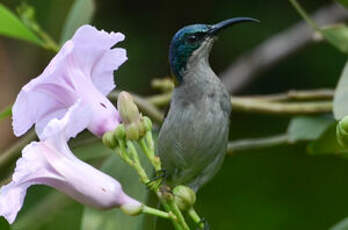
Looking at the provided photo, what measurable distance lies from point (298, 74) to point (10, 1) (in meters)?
1.42

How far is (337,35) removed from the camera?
2221 millimetres

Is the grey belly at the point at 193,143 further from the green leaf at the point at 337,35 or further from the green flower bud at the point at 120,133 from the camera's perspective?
the green leaf at the point at 337,35

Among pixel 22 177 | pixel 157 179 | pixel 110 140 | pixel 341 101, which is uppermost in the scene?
pixel 22 177

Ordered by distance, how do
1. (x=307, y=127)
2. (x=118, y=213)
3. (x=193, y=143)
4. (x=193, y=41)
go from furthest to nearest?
(x=307, y=127)
(x=118, y=213)
(x=193, y=41)
(x=193, y=143)

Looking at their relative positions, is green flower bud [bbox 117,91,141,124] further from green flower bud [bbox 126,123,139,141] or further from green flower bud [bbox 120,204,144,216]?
green flower bud [bbox 120,204,144,216]

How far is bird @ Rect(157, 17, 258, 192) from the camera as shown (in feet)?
6.11

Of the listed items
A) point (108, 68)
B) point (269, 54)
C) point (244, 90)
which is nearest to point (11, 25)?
point (108, 68)

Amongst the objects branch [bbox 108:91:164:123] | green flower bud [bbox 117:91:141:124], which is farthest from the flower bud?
branch [bbox 108:91:164:123]

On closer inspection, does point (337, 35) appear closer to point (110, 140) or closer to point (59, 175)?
point (110, 140)

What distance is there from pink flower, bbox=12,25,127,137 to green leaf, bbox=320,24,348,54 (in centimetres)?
63

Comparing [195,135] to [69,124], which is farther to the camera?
[195,135]

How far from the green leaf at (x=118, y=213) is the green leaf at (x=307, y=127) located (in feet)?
1.39

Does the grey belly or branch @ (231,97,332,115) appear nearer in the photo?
the grey belly

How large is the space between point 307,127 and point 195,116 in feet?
1.68
